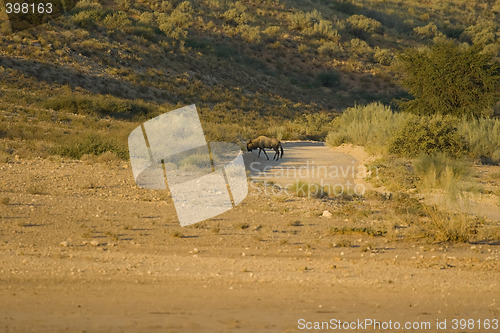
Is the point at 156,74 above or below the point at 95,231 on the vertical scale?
below

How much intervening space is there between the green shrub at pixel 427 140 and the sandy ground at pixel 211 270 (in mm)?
6861

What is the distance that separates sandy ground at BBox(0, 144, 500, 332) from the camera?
6027 mm

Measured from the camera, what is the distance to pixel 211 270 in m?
7.52

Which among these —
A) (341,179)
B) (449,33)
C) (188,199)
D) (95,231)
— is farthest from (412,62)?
(449,33)

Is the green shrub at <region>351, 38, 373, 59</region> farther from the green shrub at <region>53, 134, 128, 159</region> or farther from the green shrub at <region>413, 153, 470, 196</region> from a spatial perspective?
the green shrub at <region>53, 134, 128, 159</region>

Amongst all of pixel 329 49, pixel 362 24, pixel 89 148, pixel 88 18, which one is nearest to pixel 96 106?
pixel 89 148

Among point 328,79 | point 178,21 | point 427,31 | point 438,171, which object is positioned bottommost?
point 328,79

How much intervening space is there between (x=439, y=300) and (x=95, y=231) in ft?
17.1

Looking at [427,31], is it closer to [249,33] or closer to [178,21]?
[249,33]

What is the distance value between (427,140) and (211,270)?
11962 millimetres

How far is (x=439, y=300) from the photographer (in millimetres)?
6742

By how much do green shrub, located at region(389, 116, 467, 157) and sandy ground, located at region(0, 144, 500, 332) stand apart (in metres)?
6.86

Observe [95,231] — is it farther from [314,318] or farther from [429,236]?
[429,236]

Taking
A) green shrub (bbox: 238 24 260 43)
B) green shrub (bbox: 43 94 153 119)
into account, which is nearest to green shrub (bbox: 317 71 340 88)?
green shrub (bbox: 238 24 260 43)
